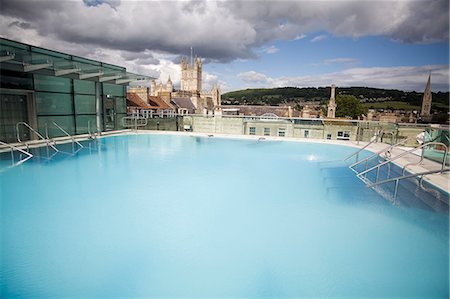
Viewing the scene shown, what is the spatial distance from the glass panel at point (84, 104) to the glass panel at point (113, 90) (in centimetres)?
96

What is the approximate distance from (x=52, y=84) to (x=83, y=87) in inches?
59.9

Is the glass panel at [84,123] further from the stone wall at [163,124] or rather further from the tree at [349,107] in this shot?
the tree at [349,107]

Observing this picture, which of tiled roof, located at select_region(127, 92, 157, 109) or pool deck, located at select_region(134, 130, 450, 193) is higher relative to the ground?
tiled roof, located at select_region(127, 92, 157, 109)

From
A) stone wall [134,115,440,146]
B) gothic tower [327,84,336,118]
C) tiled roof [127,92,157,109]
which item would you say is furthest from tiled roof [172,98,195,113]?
stone wall [134,115,440,146]

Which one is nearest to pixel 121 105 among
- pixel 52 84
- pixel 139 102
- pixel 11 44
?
pixel 52 84

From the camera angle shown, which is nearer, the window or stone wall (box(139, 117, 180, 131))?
the window

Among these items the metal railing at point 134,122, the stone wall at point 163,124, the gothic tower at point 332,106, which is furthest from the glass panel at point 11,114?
the gothic tower at point 332,106

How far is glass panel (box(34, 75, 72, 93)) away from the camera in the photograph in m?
9.52

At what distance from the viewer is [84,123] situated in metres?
11.7

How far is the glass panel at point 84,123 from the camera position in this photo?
37.6 ft

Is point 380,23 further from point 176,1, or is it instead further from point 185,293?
point 185,293

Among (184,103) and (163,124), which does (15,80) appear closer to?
(163,124)

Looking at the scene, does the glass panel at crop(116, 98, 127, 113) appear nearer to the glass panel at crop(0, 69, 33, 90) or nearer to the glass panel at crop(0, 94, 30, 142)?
the glass panel at crop(0, 69, 33, 90)

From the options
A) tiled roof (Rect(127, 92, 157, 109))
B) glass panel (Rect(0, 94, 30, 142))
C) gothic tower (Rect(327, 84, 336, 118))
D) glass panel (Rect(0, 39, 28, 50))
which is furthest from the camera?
gothic tower (Rect(327, 84, 336, 118))
